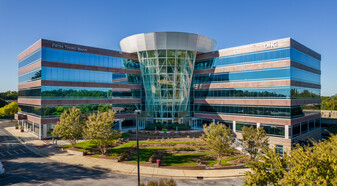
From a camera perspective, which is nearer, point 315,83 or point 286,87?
point 286,87

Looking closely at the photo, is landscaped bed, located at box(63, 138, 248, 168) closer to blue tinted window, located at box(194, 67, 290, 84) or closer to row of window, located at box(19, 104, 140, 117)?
row of window, located at box(19, 104, 140, 117)

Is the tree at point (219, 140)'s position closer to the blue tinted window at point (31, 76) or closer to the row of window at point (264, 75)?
the row of window at point (264, 75)

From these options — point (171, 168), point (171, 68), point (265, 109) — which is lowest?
point (171, 168)

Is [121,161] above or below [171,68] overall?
below

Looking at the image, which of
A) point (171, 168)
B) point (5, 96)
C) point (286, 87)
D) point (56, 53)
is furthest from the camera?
point (5, 96)

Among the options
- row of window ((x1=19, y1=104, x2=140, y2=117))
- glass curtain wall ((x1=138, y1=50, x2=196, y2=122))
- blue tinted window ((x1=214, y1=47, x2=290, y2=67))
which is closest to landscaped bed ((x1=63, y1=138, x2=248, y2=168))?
row of window ((x1=19, y1=104, x2=140, y2=117))

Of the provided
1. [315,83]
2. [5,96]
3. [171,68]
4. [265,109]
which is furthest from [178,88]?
[5,96]

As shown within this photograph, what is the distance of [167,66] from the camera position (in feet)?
174

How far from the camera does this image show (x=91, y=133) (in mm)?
31906

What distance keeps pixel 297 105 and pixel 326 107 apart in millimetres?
66351

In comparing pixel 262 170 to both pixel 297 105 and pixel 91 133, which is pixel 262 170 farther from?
pixel 297 105

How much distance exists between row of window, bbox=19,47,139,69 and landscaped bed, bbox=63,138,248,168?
61.9ft

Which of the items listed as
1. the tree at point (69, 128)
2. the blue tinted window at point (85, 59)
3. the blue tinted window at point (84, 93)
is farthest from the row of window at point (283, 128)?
the tree at point (69, 128)

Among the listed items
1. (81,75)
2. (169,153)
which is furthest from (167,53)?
(169,153)
